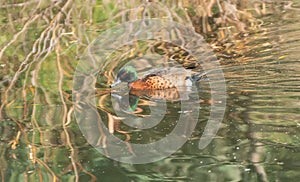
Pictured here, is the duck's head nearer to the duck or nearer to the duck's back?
the duck

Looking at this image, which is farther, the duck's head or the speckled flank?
the duck's head

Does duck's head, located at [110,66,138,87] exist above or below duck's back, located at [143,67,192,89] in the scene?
above

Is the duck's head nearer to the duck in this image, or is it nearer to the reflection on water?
the duck

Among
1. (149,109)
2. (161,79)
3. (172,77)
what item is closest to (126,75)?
(161,79)

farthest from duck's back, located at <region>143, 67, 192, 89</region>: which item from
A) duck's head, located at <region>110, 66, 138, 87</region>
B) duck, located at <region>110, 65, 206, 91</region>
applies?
duck's head, located at <region>110, 66, 138, 87</region>

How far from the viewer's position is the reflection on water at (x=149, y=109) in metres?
4.66

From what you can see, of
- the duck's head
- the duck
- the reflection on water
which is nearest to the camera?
the reflection on water

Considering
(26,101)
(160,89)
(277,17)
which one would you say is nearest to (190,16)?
(277,17)

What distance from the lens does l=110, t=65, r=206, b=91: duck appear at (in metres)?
7.01

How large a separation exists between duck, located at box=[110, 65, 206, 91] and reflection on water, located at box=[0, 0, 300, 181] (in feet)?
0.48

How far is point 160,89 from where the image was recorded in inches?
276

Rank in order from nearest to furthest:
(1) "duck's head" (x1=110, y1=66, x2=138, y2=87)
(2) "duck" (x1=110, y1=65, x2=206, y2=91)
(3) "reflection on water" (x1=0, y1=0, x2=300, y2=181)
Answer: (3) "reflection on water" (x1=0, y1=0, x2=300, y2=181) → (2) "duck" (x1=110, y1=65, x2=206, y2=91) → (1) "duck's head" (x1=110, y1=66, x2=138, y2=87)

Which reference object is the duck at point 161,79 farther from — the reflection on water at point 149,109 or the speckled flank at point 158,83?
the reflection on water at point 149,109

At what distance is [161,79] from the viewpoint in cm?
711
